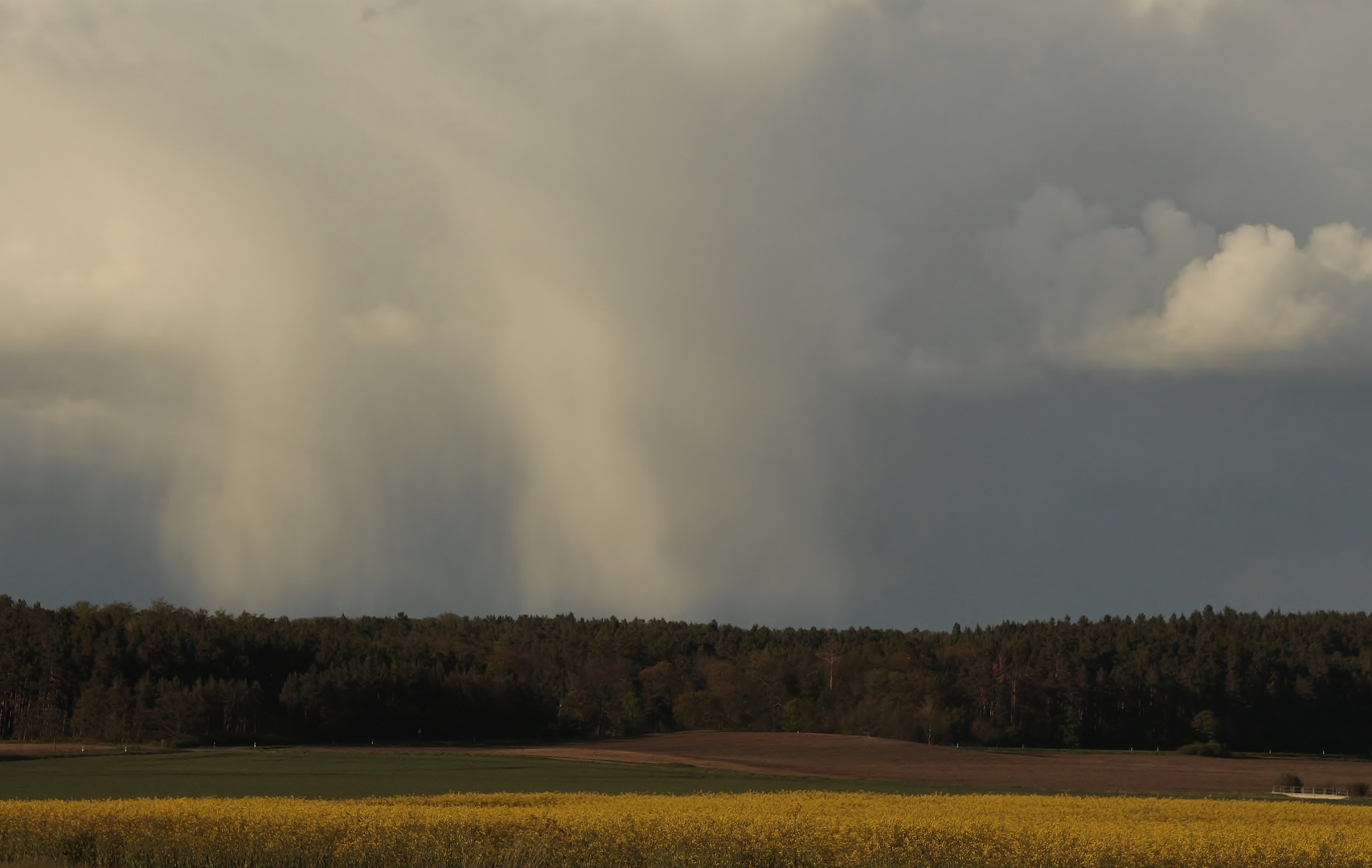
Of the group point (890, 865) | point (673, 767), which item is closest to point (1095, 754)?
point (673, 767)

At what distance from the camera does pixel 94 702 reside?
154875 millimetres

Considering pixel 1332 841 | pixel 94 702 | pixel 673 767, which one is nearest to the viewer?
A: pixel 1332 841

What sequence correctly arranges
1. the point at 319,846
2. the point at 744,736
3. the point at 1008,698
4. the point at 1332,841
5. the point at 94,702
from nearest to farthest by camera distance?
the point at 319,846 < the point at 1332,841 < the point at 94,702 < the point at 744,736 < the point at 1008,698

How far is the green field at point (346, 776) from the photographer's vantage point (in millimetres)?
76125

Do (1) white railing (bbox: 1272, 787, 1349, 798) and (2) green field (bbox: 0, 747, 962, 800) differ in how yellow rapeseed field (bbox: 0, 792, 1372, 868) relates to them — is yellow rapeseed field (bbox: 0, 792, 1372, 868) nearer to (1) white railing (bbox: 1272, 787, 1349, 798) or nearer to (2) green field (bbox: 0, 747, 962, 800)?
(2) green field (bbox: 0, 747, 962, 800)

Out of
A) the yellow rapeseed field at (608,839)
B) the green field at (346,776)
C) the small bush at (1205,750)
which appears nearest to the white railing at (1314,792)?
the green field at (346,776)

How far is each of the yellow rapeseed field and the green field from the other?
27.8 meters

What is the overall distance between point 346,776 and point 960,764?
64345 mm

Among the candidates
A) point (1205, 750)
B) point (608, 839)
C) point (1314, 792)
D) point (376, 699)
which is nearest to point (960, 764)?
point (1314, 792)

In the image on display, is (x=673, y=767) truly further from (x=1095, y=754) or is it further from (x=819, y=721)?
(x=819, y=721)

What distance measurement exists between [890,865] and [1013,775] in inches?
3238

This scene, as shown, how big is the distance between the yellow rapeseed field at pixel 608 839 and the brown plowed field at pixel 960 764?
58.8m

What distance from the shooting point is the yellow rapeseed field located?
3519 centimetres

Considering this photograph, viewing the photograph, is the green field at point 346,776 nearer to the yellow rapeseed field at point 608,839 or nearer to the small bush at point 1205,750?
the yellow rapeseed field at point 608,839
